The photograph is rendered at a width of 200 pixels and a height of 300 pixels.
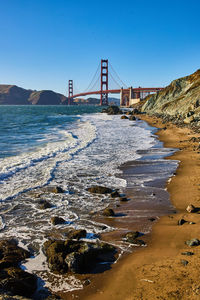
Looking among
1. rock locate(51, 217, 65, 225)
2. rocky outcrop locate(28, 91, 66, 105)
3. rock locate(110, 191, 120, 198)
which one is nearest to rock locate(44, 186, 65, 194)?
rock locate(110, 191, 120, 198)

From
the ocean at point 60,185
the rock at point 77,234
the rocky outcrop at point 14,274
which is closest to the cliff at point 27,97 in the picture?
the ocean at point 60,185

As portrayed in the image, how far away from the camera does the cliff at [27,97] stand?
17962 centimetres

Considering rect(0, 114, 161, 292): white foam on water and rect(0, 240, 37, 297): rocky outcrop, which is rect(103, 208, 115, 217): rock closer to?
rect(0, 114, 161, 292): white foam on water

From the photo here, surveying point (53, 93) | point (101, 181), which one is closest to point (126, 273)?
point (101, 181)

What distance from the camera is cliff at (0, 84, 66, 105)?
179625mm

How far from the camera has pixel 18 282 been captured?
2814 mm

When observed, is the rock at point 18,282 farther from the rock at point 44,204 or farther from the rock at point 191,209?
the rock at point 191,209

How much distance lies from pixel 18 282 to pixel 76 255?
2.64 ft

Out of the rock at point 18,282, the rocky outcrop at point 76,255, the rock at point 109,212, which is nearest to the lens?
the rock at point 18,282

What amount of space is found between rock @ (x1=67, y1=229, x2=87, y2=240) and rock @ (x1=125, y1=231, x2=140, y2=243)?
73 centimetres

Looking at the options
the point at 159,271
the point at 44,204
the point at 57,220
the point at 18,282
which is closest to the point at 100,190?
the point at 44,204

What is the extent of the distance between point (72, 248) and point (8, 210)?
7.38 ft

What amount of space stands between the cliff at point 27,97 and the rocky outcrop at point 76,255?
574ft

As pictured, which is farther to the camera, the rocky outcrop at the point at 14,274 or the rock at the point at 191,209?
the rock at the point at 191,209
